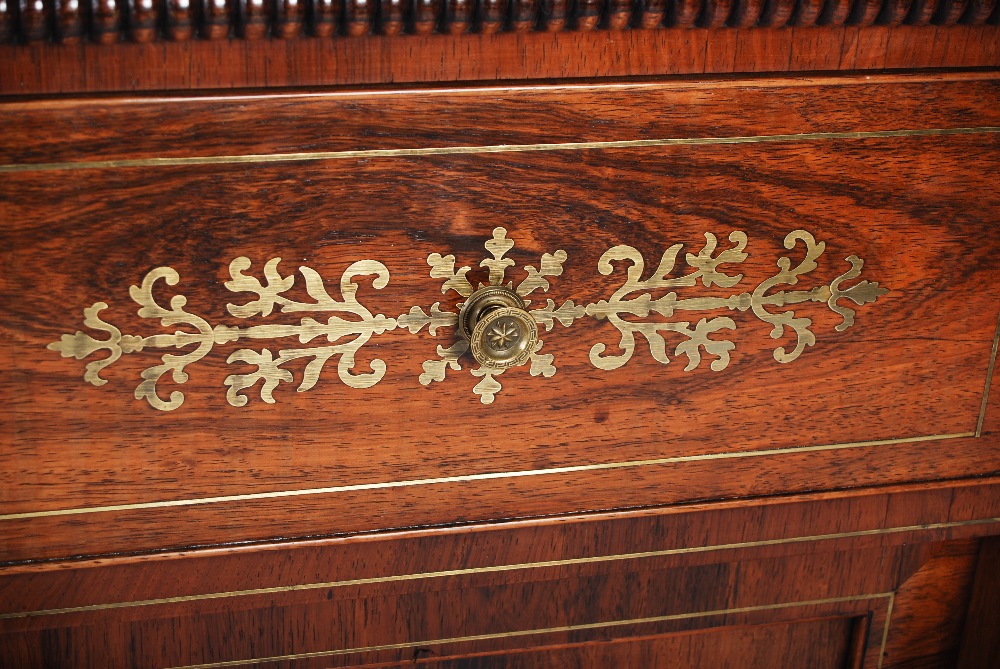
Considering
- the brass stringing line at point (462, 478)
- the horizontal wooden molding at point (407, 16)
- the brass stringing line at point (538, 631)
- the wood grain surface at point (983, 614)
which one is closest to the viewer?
the horizontal wooden molding at point (407, 16)

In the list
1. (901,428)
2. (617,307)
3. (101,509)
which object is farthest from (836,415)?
(101,509)

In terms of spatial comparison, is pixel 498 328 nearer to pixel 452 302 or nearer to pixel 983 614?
pixel 452 302

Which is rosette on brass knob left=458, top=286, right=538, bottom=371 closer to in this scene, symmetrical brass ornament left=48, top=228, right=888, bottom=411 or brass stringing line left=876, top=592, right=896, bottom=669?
symmetrical brass ornament left=48, top=228, right=888, bottom=411

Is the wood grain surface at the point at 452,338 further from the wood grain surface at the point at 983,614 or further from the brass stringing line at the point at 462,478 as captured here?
the wood grain surface at the point at 983,614

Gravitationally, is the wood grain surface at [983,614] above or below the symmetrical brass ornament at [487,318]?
below

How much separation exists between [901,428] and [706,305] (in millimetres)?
165

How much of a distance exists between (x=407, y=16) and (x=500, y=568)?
34 centimetres

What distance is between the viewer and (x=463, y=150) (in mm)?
538

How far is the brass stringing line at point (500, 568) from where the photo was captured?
607mm

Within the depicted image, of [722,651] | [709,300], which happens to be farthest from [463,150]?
[722,651]

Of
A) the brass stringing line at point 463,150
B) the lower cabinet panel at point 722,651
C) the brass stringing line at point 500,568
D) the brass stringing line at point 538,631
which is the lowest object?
the lower cabinet panel at point 722,651

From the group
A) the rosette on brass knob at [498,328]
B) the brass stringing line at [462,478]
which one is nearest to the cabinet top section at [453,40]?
the rosette on brass knob at [498,328]

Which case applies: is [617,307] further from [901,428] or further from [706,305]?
[901,428]

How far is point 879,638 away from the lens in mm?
792
